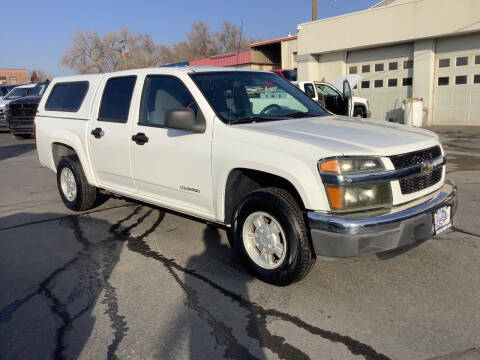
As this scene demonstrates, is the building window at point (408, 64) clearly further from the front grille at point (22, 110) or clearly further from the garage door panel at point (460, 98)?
the front grille at point (22, 110)

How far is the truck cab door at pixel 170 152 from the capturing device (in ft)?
13.3

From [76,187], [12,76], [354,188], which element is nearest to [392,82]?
[76,187]

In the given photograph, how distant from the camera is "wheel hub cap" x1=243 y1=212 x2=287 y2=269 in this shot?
3578 millimetres

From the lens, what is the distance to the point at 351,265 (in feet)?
13.2

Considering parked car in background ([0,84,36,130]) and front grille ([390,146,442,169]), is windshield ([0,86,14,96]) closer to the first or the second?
parked car in background ([0,84,36,130])

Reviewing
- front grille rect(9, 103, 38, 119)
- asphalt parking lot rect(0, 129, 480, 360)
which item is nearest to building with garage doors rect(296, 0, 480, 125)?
front grille rect(9, 103, 38, 119)

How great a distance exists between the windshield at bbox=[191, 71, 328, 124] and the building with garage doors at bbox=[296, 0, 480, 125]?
13.1 metres

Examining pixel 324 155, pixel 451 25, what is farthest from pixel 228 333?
pixel 451 25

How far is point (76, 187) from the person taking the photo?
588 centimetres

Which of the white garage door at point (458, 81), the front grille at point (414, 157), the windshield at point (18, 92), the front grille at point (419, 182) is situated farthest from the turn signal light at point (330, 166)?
the windshield at point (18, 92)

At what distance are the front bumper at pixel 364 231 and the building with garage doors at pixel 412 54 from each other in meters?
14.5

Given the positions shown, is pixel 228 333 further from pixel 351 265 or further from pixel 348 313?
pixel 351 265

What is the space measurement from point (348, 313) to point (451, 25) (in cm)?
1534

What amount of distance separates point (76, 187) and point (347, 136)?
390 cm
